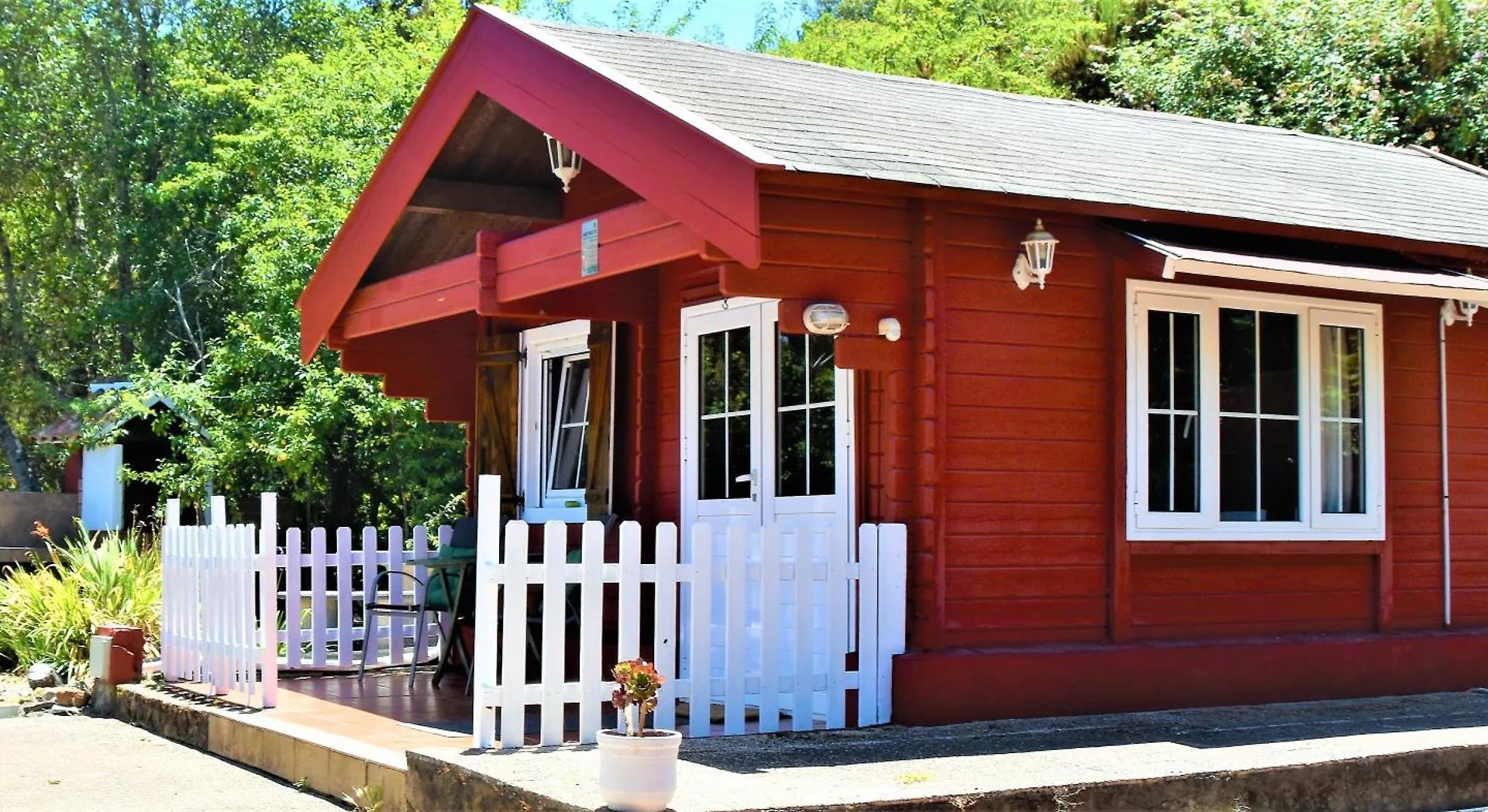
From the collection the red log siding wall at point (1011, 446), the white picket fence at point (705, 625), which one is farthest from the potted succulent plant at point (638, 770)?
the red log siding wall at point (1011, 446)

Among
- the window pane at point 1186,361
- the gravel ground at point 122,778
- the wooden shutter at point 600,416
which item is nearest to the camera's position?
the gravel ground at point 122,778

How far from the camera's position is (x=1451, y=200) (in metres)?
10.2

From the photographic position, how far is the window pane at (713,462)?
8.81m

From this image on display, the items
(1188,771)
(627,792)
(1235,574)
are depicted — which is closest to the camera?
(627,792)

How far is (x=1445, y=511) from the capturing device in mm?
9219

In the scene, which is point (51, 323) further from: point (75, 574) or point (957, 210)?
point (957, 210)

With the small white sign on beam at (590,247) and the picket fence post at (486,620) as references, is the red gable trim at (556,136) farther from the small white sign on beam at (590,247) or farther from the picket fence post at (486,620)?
the picket fence post at (486,620)

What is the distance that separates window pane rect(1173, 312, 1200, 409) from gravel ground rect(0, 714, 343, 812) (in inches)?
186

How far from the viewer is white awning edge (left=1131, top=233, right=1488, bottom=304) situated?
7.28 m

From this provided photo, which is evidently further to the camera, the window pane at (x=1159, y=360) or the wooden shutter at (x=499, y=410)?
the wooden shutter at (x=499, y=410)

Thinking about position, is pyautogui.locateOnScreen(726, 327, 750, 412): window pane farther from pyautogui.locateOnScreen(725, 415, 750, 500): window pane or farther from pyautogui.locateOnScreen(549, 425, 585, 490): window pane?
pyautogui.locateOnScreen(549, 425, 585, 490): window pane

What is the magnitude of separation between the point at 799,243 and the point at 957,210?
1.00m

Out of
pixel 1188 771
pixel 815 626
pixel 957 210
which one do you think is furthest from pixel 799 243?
pixel 1188 771

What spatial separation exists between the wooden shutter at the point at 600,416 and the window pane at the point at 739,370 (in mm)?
1179
